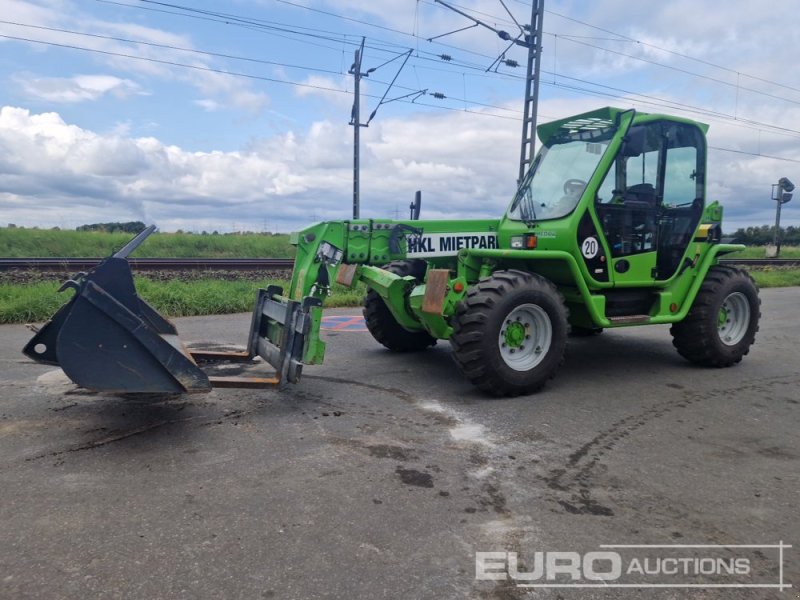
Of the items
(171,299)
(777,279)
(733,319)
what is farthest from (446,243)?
(777,279)

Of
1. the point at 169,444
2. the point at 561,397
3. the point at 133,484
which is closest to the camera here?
the point at 133,484

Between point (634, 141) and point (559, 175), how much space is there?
2.59 ft

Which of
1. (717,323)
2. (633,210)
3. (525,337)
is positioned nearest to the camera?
(525,337)

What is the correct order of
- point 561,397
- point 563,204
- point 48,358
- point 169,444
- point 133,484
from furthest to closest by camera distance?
point 563,204 → point 561,397 → point 48,358 → point 169,444 → point 133,484

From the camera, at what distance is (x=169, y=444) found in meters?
4.18

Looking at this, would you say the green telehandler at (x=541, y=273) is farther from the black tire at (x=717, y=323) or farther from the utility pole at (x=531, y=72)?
the utility pole at (x=531, y=72)

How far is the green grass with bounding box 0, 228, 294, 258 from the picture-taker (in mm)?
24344

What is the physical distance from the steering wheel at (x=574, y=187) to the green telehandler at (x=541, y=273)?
1 centimetres

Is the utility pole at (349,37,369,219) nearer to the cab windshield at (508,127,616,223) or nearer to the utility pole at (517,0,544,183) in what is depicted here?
the utility pole at (517,0,544,183)

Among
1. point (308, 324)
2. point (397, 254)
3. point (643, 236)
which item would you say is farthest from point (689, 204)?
point (308, 324)

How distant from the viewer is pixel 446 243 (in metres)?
6.50

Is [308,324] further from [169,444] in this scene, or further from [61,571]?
[61,571]

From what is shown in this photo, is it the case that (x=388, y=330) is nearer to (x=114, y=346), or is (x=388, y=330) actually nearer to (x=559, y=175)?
(x=559, y=175)

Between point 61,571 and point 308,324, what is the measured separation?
8.51 feet
